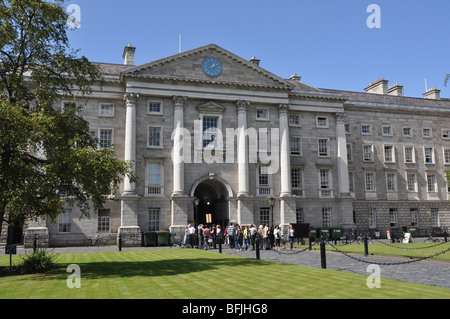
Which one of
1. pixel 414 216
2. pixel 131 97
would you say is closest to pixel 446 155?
pixel 414 216

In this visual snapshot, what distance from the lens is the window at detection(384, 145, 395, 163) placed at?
47.3m

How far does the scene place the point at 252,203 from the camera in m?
38.3

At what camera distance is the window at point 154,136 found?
37.3m

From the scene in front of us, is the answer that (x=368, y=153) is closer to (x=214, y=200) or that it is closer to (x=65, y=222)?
(x=214, y=200)

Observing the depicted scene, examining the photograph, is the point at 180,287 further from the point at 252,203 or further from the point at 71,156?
the point at 252,203

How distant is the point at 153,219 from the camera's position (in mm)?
36344

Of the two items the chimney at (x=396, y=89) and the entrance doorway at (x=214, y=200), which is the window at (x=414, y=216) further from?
the entrance doorway at (x=214, y=200)

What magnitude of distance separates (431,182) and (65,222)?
40707 mm

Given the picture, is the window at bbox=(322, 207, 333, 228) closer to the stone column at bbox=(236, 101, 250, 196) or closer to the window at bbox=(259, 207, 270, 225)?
the window at bbox=(259, 207, 270, 225)

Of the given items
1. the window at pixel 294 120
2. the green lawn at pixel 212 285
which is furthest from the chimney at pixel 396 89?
the green lawn at pixel 212 285

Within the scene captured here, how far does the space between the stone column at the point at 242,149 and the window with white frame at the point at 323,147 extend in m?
8.85

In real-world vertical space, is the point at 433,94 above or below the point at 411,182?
above

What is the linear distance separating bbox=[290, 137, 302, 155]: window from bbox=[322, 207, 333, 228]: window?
252 inches
